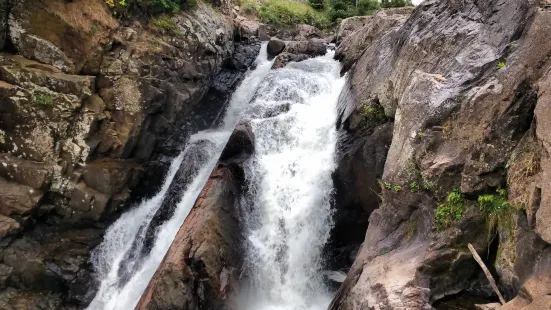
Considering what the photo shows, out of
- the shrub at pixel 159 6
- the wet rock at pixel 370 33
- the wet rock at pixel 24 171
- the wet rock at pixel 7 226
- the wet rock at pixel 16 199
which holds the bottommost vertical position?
the wet rock at pixel 7 226

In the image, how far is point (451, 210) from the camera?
820 centimetres

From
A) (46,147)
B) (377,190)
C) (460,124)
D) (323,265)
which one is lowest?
(323,265)

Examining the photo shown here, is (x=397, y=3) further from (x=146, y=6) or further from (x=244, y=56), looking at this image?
(x=146, y=6)

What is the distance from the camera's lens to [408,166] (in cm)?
956

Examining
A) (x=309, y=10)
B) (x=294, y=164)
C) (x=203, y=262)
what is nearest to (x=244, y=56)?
(x=294, y=164)

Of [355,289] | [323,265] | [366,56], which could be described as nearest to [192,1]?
[366,56]

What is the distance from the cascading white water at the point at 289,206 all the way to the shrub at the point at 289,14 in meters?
15.5

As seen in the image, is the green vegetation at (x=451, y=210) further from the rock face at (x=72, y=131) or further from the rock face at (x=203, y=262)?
the rock face at (x=72, y=131)

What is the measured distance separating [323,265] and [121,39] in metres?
11.9

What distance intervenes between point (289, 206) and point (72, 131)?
8475mm

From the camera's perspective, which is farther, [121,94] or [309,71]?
[309,71]

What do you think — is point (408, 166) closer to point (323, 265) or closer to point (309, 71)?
point (323, 265)

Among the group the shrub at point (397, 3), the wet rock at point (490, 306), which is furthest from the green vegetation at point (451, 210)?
the shrub at point (397, 3)

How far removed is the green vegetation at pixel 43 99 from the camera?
13523 millimetres
